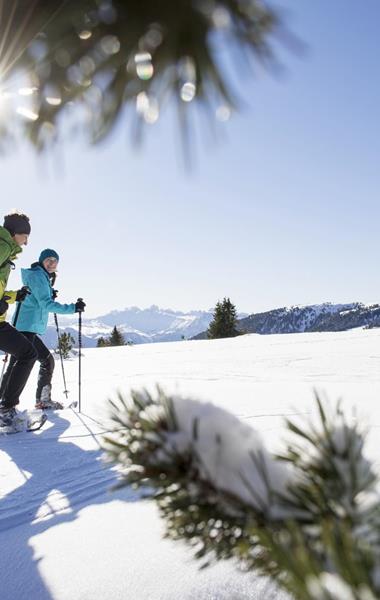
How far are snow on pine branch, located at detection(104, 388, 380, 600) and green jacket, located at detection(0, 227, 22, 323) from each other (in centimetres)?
432

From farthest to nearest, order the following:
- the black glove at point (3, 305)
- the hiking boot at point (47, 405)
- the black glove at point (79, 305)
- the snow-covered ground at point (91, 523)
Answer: the black glove at point (79, 305) < the hiking boot at point (47, 405) < the black glove at point (3, 305) < the snow-covered ground at point (91, 523)

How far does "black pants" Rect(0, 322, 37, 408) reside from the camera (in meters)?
5.44

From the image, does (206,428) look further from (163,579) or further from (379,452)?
(379,452)

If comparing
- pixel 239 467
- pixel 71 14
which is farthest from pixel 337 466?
pixel 71 14

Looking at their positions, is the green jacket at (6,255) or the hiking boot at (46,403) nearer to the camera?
the green jacket at (6,255)

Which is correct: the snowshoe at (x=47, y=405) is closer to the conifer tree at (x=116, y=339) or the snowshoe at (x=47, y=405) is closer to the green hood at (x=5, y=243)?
the green hood at (x=5, y=243)

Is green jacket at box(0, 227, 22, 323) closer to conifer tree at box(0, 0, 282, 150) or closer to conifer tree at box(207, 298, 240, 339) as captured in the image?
conifer tree at box(0, 0, 282, 150)

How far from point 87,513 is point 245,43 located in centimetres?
263

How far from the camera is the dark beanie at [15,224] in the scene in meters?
5.11

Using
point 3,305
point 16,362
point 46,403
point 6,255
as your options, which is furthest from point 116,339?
point 6,255

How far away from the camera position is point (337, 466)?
60 cm

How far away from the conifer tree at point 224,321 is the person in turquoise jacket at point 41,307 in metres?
38.0

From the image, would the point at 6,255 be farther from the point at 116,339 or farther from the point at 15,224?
the point at 116,339

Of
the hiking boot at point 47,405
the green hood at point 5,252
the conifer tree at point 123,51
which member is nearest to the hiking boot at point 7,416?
the hiking boot at point 47,405
